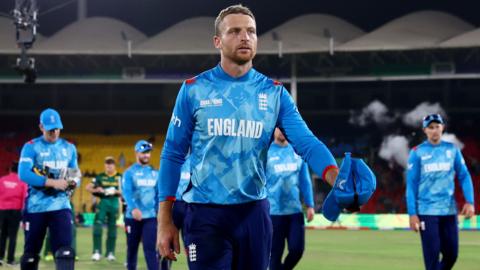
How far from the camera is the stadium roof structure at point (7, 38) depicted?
31922mm

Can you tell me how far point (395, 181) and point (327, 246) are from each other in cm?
1587

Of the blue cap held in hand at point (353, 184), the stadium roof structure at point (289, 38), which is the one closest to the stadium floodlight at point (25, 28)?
the stadium roof structure at point (289, 38)

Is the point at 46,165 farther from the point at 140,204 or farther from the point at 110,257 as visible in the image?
the point at 110,257

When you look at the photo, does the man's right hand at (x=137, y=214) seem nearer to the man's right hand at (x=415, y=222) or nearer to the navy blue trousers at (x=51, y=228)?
the navy blue trousers at (x=51, y=228)

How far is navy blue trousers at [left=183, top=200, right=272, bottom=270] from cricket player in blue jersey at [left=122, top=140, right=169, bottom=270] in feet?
22.1

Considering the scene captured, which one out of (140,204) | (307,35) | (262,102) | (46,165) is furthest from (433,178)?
(307,35)

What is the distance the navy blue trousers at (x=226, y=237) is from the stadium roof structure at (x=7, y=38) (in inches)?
1143

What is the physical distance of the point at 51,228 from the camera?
8859mm

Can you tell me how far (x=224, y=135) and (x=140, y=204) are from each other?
7690mm

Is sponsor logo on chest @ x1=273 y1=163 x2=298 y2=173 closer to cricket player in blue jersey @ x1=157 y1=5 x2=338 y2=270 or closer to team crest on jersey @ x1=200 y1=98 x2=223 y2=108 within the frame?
cricket player in blue jersey @ x1=157 y1=5 x2=338 y2=270

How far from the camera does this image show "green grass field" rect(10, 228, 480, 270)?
46.5 ft

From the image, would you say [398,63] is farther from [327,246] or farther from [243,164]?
[243,164]

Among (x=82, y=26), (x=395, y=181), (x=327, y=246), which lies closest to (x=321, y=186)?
(x=395, y=181)

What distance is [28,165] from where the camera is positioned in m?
8.64
